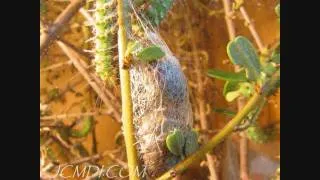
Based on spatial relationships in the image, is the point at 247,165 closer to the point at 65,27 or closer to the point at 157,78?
the point at 157,78

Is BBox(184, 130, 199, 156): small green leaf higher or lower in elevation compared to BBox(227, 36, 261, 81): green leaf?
lower

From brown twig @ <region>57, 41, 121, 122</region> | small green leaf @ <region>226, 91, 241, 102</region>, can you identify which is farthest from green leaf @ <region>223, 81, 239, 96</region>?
brown twig @ <region>57, 41, 121, 122</region>

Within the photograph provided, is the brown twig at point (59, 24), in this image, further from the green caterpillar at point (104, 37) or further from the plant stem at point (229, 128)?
the plant stem at point (229, 128)

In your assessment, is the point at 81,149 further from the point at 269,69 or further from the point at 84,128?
the point at 269,69

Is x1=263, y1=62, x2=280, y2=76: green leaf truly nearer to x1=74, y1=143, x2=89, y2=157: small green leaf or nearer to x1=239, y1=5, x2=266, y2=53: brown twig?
x1=239, y1=5, x2=266, y2=53: brown twig

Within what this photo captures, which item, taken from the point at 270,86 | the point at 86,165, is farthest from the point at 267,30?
the point at 86,165

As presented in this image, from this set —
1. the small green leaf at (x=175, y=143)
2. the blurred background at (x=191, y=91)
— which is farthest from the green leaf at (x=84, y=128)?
the small green leaf at (x=175, y=143)
